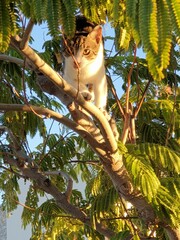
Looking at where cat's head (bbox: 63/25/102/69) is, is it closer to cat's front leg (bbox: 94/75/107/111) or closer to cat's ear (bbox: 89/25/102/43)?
cat's ear (bbox: 89/25/102/43)

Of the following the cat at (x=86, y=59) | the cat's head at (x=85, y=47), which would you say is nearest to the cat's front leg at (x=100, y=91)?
the cat at (x=86, y=59)

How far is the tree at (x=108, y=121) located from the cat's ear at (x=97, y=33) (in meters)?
0.14

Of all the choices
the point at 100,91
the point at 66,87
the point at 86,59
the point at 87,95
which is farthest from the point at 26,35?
the point at 100,91

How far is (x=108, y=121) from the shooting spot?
2082 mm

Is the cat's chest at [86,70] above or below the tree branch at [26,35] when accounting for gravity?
above

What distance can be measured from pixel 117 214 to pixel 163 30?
2.06 m

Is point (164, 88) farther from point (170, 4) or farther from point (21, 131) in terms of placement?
point (170, 4)

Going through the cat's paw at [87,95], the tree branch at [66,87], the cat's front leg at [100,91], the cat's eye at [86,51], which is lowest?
the tree branch at [66,87]

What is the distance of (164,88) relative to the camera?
2.83 meters

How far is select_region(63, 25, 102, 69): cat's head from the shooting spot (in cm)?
207

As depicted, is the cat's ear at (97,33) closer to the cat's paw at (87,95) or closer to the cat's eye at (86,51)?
the cat's eye at (86,51)

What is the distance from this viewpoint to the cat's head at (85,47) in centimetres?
207

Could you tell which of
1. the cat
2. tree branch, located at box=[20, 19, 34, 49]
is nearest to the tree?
tree branch, located at box=[20, 19, 34, 49]

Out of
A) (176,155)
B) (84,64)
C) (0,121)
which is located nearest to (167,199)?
(176,155)
